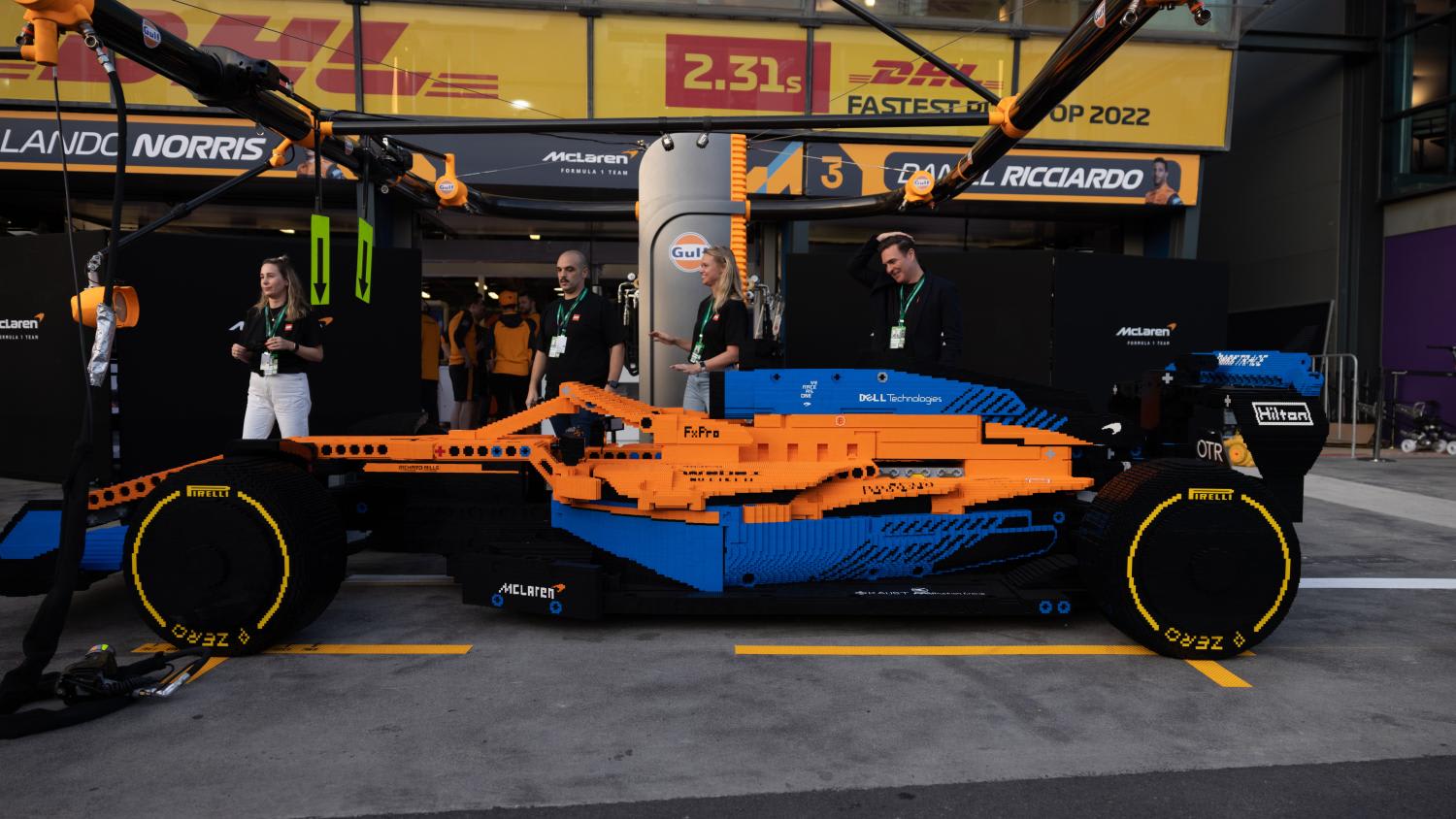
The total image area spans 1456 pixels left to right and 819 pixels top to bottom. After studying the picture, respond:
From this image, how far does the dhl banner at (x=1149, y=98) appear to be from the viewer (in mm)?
12625

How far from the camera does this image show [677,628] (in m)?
4.14

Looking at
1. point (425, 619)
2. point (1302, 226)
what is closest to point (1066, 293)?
point (425, 619)

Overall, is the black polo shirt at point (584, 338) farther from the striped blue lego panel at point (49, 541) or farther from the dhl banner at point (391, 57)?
the dhl banner at point (391, 57)

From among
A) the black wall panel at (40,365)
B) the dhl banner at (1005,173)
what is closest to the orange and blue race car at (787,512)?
the black wall panel at (40,365)

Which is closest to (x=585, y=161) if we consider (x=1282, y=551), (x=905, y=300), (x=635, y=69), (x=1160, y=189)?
(x=635, y=69)

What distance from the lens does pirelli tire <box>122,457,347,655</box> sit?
364 centimetres

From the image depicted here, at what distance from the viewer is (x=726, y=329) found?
5719mm

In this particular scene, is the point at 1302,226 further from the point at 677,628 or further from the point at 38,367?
the point at 38,367

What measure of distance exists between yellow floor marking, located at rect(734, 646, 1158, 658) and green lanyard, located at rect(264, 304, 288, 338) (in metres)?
3.63

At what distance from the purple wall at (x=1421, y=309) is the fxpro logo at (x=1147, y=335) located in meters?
8.41

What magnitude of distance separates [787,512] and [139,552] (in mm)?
2813

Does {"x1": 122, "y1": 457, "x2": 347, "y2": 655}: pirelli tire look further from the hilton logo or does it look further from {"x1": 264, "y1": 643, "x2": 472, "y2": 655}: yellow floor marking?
{"x1": 264, "y1": 643, "x2": 472, "y2": 655}: yellow floor marking

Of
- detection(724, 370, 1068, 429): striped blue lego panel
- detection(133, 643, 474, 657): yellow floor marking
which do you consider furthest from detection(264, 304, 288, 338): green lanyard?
detection(724, 370, 1068, 429): striped blue lego panel

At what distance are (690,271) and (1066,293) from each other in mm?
5694
